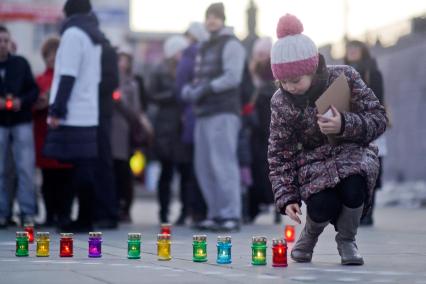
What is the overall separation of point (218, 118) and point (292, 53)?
465 centimetres

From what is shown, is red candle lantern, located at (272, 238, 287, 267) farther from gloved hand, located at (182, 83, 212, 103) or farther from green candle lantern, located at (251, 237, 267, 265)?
gloved hand, located at (182, 83, 212, 103)

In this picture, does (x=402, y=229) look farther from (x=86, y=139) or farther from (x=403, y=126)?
(x=403, y=126)

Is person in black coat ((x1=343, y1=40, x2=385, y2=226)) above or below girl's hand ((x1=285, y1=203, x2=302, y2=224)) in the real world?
above

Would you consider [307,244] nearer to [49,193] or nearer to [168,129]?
[49,193]

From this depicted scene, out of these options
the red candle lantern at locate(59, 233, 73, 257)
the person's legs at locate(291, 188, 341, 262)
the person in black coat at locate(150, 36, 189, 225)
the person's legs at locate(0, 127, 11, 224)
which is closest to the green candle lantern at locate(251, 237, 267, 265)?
the person's legs at locate(291, 188, 341, 262)

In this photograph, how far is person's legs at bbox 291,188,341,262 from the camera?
7.51 metres

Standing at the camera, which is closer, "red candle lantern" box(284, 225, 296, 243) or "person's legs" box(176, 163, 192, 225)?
"red candle lantern" box(284, 225, 296, 243)

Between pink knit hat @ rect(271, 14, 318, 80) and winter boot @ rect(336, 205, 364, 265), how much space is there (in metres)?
0.88

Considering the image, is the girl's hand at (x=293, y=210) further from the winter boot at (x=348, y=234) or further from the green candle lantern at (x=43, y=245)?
the green candle lantern at (x=43, y=245)

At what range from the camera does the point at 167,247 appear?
25.3 feet

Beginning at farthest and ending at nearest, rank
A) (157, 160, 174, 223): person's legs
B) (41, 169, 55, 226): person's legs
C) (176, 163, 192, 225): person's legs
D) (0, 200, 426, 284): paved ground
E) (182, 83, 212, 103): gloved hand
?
(157, 160, 174, 223): person's legs → (176, 163, 192, 225): person's legs → (41, 169, 55, 226): person's legs → (182, 83, 212, 103): gloved hand → (0, 200, 426, 284): paved ground

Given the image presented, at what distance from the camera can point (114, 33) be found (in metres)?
71.8

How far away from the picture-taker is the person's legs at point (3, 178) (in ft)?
40.8

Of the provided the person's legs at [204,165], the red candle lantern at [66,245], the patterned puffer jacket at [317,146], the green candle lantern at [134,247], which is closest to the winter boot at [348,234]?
the patterned puffer jacket at [317,146]
